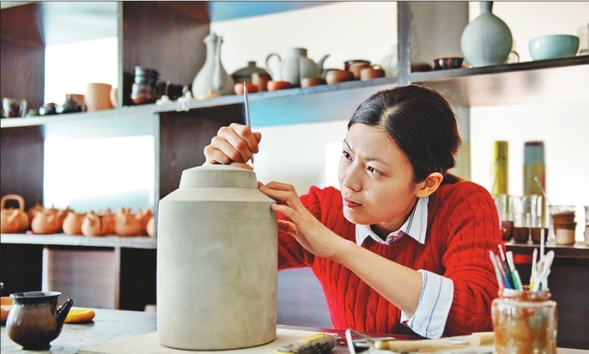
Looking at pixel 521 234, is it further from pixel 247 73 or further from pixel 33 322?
pixel 33 322

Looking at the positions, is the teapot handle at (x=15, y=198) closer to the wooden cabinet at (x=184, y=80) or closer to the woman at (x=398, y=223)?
the wooden cabinet at (x=184, y=80)

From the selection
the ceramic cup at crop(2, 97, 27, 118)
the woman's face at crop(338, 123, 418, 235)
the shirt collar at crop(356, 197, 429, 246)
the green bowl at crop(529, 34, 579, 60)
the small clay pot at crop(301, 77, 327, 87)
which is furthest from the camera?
the ceramic cup at crop(2, 97, 27, 118)

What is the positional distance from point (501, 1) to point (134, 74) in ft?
5.27

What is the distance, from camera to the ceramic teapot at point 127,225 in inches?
102

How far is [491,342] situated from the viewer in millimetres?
933

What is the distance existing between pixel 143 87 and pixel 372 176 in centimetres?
154

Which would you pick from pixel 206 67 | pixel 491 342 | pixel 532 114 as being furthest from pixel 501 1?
pixel 491 342

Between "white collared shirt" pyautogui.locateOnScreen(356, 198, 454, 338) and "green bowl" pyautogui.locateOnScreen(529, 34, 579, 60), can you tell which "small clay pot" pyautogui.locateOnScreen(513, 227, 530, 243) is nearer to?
"green bowl" pyautogui.locateOnScreen(529, 34, 579, 60)

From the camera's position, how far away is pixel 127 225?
2.60 metres

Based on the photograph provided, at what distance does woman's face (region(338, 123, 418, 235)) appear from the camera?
51.1 inches

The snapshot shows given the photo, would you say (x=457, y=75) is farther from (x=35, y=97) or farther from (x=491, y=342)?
(x=35, y=97)

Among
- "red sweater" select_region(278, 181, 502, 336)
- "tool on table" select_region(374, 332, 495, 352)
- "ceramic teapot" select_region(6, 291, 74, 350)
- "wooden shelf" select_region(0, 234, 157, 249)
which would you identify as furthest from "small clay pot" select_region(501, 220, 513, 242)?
"ceramic teapot" select_region(6, 291, 74, 350)

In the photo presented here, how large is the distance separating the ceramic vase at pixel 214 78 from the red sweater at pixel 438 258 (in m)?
1.01

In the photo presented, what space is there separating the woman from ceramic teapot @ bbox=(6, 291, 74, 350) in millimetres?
428
